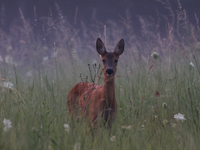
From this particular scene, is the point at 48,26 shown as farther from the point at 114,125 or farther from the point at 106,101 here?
the point at 114,125

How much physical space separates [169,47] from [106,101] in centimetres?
163

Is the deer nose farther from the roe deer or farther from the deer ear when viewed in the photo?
the deer ear

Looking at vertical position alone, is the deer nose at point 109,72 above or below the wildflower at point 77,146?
above

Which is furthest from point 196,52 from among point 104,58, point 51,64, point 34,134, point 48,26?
point 51,64

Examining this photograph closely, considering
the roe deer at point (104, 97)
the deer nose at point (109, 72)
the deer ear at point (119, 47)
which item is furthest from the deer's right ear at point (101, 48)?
the deer nose at point (109, 72)

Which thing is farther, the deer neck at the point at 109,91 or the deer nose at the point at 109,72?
the deer nose at the point at 109,72

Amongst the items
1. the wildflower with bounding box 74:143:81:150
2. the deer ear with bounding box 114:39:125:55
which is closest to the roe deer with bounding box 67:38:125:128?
the deer ear with bounding box 114:39:125:55

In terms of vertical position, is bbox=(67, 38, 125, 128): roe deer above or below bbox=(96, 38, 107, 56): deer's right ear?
below

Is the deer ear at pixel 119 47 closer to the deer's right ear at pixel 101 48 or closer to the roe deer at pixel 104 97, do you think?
the roe deer at pixel 104 97

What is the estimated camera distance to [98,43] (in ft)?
12.5

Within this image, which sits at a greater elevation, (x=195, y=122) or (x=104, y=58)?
(x=104, y=58)

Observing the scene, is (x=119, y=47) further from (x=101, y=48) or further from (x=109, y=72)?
(x=109, y=72)

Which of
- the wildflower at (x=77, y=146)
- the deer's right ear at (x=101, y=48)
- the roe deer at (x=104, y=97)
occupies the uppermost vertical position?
the deer's right ear at (x=101, y=48)

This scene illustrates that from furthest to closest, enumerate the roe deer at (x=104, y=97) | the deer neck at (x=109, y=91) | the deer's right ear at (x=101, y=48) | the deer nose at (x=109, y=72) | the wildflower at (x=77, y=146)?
the deer's right ear at (x=101, y=48)
the deer nose at (x=109, y=72)
the deer neck at (x=109, y=91)
the roe deer at (x=104, y=97)
the wildflower at (x=77, y=146)
